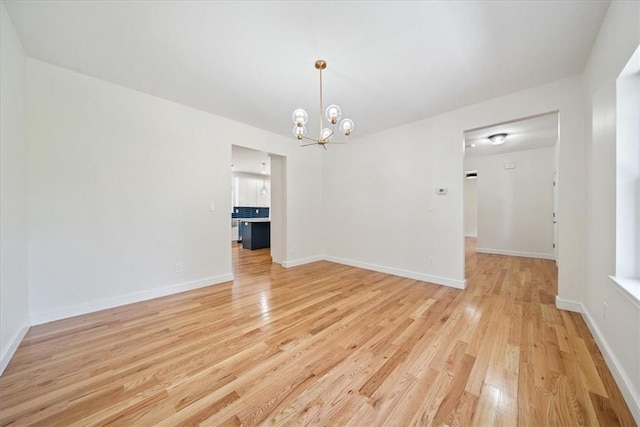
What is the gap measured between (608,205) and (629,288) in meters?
0.71

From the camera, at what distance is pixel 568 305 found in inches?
100

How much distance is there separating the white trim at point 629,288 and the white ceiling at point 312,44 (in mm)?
2000

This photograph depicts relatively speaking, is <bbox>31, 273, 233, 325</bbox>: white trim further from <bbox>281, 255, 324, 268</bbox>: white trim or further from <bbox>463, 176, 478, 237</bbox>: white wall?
<bbox>463, 176, 478, 237</bbox>: white wall

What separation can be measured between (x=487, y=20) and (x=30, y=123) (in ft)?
14.3

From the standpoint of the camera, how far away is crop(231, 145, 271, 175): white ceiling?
5648mm

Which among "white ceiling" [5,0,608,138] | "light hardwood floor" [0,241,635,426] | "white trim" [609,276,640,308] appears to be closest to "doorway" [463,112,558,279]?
"white ceiling" [5,0,608,138]

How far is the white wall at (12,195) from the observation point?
5.58 ft

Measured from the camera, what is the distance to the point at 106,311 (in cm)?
255

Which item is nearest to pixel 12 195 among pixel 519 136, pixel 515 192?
pixel 519 136

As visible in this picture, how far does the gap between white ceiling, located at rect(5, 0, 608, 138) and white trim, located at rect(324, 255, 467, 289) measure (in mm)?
2656

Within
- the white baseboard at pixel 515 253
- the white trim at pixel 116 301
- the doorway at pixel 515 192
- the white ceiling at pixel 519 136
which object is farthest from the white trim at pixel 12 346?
the white baseboard at pixel 515 253

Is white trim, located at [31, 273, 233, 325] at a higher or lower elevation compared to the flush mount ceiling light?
lower

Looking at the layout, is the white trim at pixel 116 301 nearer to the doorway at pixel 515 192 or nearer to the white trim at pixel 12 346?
the white trim at pixel 12 346

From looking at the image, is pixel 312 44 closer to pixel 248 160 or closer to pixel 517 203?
pixel 248 160
